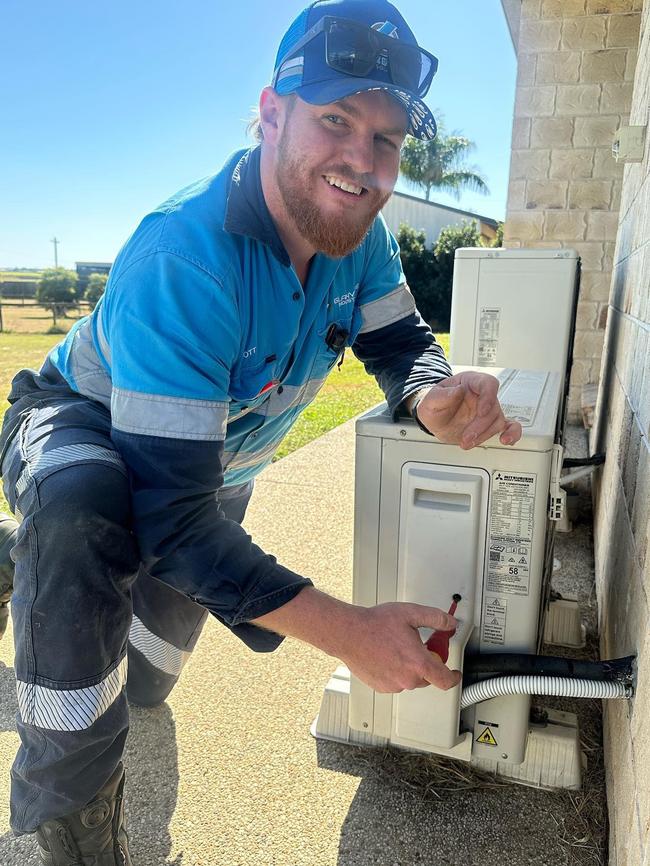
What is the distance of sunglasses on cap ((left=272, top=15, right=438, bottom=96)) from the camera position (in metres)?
1.32

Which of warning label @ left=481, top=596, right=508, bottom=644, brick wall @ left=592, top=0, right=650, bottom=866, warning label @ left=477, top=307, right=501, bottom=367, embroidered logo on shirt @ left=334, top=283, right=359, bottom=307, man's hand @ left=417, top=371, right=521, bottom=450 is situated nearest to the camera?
brick wall @ left=592, top=0, right=650, bottom=866

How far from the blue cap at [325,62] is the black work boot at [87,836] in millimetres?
1389

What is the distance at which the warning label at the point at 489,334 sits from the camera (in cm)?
288

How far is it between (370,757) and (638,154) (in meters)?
2.03

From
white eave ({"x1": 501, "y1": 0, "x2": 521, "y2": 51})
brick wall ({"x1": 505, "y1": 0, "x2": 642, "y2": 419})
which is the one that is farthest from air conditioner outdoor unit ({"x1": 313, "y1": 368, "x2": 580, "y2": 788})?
white eave ({"x1": 501, "y1": 0, "x2": 521, "y2": 51})

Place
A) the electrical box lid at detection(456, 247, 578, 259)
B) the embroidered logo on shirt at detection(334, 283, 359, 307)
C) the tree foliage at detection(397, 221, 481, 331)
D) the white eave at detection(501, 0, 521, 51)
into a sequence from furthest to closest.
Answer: the tree foliage at detection(397, 221, 481, 331), the white eave at detection(501, 0, 521, 51), the electrical box lid at detection(456, 247, 578, 259), the embroidered logo on shirt at detection(334, 283, 359, 307)

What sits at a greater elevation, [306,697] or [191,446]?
[191,446]

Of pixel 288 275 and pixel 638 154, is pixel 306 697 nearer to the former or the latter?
pixel 288 275

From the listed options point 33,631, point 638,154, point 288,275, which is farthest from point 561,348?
point 33,631

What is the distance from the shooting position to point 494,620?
52.9 inches

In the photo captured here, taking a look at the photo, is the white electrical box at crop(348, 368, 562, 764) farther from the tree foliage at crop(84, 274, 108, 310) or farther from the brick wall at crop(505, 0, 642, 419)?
the tree foliage at crop(84, 274, 108, 310)

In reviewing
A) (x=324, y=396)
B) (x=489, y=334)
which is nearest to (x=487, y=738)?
(x=489, y=334)

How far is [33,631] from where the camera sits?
1.15 meters

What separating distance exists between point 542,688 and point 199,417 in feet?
2.70
